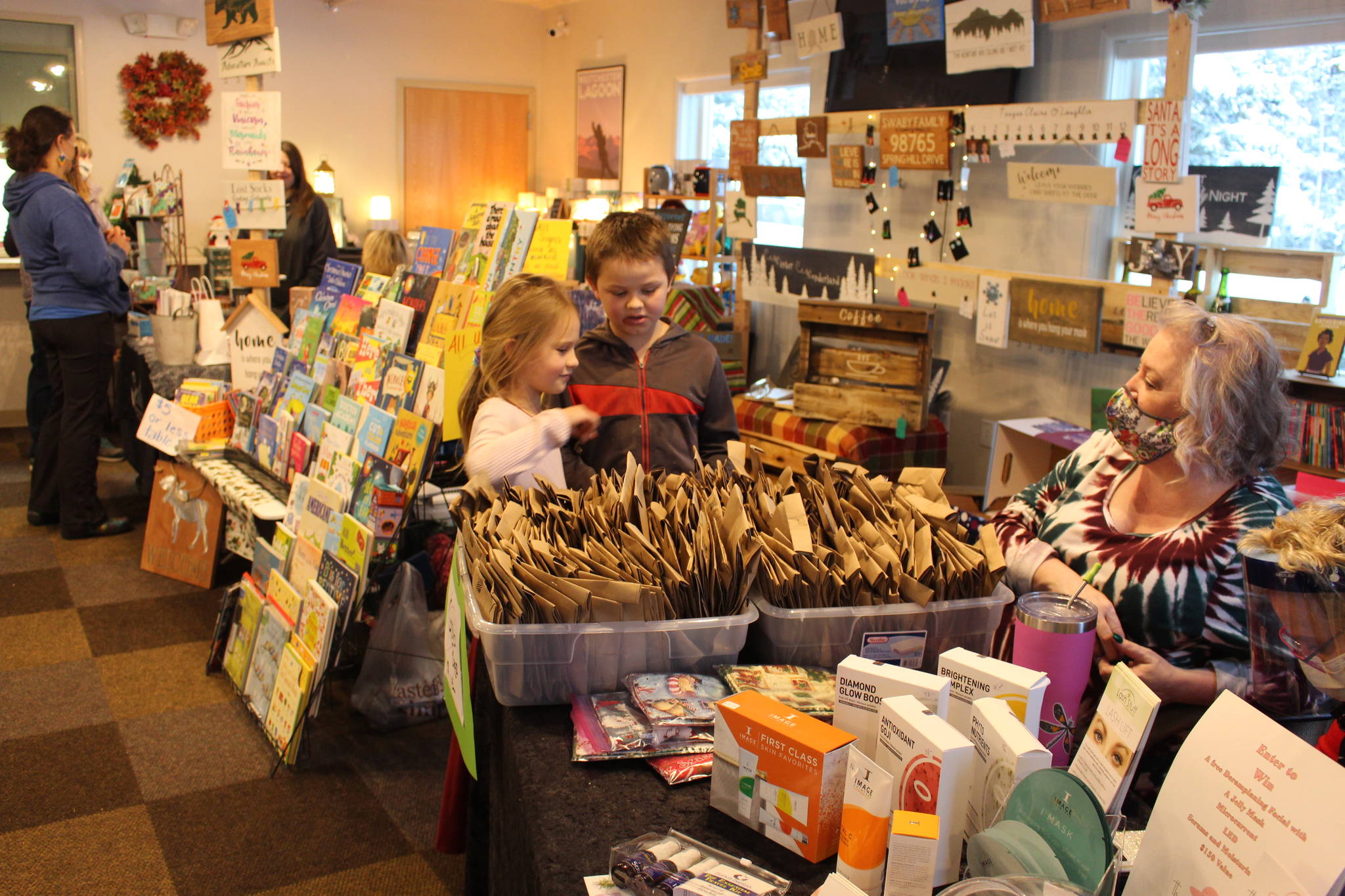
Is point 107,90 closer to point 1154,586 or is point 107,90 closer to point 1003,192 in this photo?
point 1003,192

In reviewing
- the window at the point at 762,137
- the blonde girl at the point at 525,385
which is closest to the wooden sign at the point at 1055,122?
the window at the point at 762,137

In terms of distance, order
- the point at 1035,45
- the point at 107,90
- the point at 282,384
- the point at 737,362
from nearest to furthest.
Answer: the point at 282,384 → the point at 1035,45 → the point at 737,362 → the point at 107,90

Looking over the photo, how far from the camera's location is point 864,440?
4.12 m

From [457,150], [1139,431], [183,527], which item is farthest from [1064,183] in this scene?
[457,150]

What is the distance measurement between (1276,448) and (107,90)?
26.3ft

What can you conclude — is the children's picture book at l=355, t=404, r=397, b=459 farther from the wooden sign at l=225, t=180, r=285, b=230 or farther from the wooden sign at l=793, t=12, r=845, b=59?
the wooden sign at l=793, t=12, r=845, b=59

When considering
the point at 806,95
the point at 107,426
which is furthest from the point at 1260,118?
the point at 107,426

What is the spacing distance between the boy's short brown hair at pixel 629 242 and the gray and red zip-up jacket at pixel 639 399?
0.17m

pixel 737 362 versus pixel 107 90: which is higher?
pixel 107 90

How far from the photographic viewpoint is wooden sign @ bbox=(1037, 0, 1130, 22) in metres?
3.30

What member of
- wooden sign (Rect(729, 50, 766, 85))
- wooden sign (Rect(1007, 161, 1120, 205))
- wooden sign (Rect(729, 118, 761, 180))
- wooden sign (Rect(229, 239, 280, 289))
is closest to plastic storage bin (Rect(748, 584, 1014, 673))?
wooden sign (Rect(1007, 161, 1120, 205))

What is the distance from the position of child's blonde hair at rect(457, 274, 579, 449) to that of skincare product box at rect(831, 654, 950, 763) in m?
1.21

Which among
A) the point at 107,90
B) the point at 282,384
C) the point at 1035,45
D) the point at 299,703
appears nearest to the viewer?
the point at 299,703

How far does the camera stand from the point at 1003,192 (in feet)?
14.9
